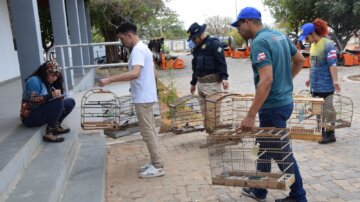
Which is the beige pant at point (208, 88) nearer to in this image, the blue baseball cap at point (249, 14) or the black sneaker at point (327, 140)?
the black sneaker at point (327, 140)

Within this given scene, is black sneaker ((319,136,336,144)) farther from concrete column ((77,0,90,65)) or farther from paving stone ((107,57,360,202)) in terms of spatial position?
concrete column ((77,0,90,65))

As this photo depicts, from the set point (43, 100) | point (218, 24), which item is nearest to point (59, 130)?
point (43, 100)

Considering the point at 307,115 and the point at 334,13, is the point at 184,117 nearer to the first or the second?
the point at 307,115

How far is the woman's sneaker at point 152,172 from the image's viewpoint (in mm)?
4617

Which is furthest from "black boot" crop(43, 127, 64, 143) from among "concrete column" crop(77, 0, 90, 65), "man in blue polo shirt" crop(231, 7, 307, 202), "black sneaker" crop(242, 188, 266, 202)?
"concrete column" crop(77, 0, 90, 65)

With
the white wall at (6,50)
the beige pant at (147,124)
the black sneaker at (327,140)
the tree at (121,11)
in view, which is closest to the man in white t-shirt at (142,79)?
the beige pant at (147,124)

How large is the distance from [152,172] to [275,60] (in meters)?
2.08

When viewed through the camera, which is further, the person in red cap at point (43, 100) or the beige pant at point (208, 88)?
the beige pant at point (208, 88)

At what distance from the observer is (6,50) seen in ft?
36.4

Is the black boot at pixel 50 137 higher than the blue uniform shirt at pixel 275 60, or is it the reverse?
the blue uniform shirt at pixel 275 60

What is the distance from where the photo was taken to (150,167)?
469 cm

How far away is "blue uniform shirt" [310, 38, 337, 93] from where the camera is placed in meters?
5.40

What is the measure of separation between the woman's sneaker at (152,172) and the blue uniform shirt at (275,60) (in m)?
1.72

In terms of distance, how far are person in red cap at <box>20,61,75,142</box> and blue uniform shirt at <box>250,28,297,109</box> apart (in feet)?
8.71
